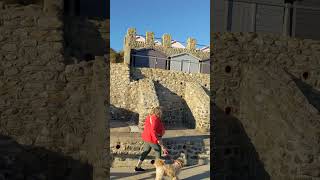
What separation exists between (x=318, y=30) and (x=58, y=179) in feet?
19.3

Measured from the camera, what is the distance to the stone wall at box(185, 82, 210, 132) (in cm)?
2095

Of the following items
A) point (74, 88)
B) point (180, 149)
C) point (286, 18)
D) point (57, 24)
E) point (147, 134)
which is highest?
point (286, 18)

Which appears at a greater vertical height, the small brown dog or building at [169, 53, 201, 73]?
building at [169, 53, 201, 73]

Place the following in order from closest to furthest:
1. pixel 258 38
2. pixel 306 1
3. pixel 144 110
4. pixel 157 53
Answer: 1. pixel 258 38
2. pixel 306 1
3. pixel 144 110
4. pixel 157 53

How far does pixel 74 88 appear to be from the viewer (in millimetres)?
5266

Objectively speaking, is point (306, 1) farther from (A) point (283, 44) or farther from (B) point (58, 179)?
(B) point (58, 179)

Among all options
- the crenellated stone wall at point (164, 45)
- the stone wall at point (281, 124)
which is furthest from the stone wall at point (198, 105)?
the stone wall at point (281, 124)

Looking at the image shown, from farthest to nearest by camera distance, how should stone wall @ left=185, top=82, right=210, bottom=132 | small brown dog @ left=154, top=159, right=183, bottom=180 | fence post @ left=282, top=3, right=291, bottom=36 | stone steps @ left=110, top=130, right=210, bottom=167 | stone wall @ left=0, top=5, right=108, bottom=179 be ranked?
stone wall @ left=185, top=82, right=210, bottom=132 < stone steps @ left=110, top=130, right=210, bottom=167 < fence post @ left=282, top=3, right=291, bottom=36 < small brown dog @ left=154, top=159, right=183, bottom=180 < stone wall @ left=0, top=5, right=108, bottom=179

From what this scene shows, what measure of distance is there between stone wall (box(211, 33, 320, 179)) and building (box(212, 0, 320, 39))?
7.2 inches

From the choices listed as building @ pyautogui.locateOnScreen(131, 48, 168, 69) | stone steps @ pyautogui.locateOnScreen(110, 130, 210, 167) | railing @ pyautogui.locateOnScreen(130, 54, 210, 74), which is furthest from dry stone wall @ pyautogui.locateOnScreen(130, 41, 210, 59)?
stone steps @ pyautogui.locateOnScreen(110, 130, 210, 167)

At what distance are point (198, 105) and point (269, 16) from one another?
15.8 meters

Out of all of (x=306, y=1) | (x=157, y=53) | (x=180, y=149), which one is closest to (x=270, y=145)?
(x=306, y=1)

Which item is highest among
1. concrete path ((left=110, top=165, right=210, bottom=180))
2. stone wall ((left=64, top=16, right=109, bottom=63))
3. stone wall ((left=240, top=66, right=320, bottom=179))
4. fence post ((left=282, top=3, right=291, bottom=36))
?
fence post ((left=282, top=3, right=291, bottom=36))

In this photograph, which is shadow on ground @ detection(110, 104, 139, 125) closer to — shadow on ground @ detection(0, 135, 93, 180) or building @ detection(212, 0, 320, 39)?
building @ detection(212, 0, 320, 39)
